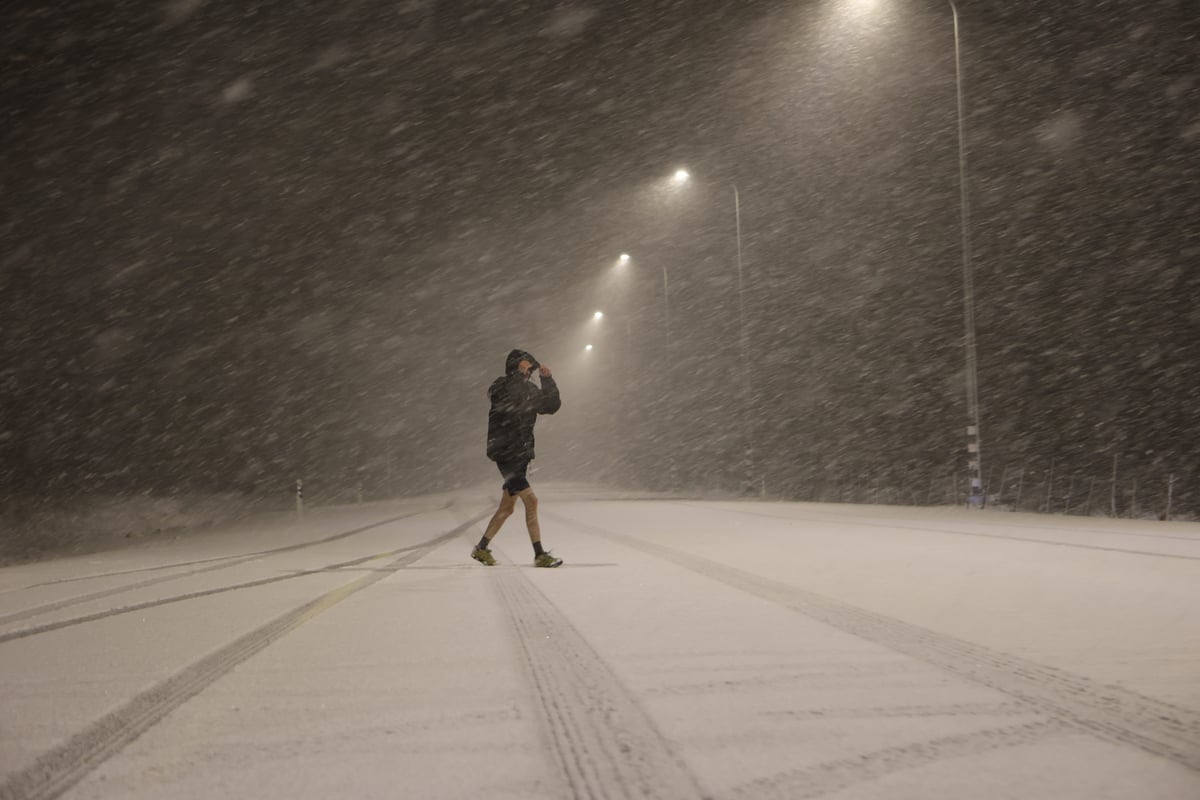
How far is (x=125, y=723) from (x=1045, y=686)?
383 centimetres

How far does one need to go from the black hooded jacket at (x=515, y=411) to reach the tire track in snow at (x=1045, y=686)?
3544 millimetres

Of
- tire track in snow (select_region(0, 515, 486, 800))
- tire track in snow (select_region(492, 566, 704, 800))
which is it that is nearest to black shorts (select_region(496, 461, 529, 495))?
tire track in snow (select_region(0, 515, 486, 800))

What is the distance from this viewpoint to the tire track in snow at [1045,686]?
4113mm

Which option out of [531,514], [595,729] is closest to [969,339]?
[531,514]

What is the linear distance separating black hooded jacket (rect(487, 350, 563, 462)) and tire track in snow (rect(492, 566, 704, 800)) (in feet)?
13.9

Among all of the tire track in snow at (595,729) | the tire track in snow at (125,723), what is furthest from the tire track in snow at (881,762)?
the tire track in snow at (125,723)

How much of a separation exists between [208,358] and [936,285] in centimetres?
3650

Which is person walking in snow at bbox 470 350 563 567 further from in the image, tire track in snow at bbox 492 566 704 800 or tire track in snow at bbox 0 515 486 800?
tire track in snow at bbox 492 566 704 800

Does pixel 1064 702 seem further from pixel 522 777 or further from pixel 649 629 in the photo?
pixel 649 629

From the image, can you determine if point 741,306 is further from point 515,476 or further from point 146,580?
point 146,580

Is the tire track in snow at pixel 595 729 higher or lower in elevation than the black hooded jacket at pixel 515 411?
lower

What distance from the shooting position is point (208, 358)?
60438mm

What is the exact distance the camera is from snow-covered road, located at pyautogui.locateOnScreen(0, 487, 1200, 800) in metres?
3.79

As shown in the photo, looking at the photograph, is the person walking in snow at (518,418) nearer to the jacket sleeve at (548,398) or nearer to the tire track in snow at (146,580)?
the jacket sleeve at (548,398)
